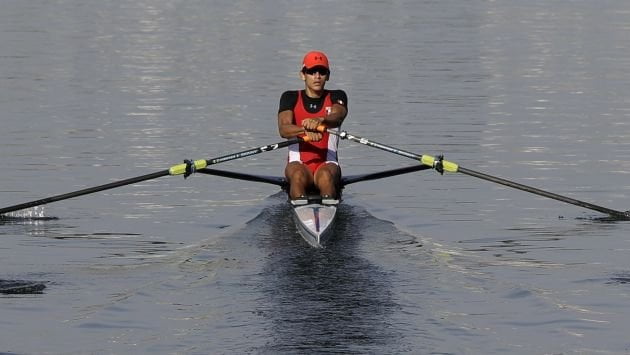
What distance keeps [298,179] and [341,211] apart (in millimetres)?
1457

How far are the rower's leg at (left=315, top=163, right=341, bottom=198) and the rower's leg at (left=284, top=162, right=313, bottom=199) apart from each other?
0.14m

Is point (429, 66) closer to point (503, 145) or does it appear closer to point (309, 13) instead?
point (503, 145)

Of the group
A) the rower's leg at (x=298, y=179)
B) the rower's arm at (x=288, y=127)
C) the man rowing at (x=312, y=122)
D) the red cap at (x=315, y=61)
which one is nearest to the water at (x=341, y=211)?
the rower's leg at (x=298, y=179)

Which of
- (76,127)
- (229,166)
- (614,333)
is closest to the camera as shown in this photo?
(614,333)

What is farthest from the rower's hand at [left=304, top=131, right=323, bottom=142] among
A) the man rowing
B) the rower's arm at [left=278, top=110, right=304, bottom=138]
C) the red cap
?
the red cap

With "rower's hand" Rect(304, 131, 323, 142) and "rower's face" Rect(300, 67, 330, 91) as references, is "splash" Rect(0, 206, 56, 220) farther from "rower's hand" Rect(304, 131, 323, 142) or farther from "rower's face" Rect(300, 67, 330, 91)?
"rower's face" Rect(300, 67, 330, 91)

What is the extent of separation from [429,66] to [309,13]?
22733 mm

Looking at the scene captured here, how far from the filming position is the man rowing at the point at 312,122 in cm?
1873

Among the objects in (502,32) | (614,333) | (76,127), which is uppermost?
(502,32)

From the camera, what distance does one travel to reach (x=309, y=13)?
66.0m

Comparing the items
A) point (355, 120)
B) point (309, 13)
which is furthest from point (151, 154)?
point (309, 13)

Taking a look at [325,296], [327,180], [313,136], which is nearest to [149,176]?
[313,136]

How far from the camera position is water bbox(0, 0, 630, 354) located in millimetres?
12969

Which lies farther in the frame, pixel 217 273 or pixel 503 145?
pixel 503 145
